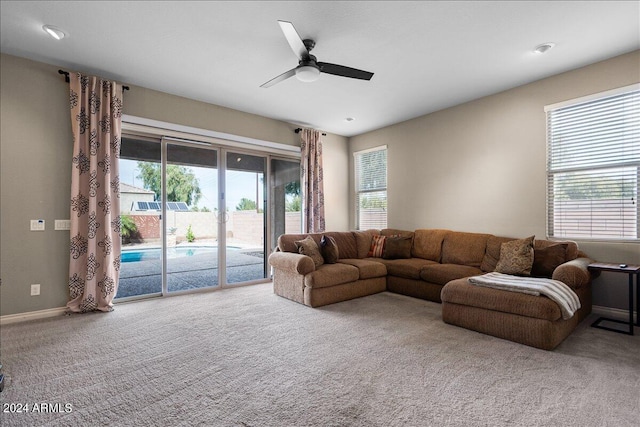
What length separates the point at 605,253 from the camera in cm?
330

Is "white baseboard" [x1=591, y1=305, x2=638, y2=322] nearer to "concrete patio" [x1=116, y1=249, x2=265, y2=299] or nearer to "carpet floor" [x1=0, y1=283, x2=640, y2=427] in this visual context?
"carpet floor" [x1=0, y1=283, x2=640, y2=427]

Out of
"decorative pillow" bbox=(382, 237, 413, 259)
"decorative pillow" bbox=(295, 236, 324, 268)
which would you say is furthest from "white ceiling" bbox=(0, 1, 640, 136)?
"decorative pillow" bbox=(382, 237, 413, 259)

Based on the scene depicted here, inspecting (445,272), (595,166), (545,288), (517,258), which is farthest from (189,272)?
(595,166)

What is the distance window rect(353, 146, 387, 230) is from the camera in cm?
587

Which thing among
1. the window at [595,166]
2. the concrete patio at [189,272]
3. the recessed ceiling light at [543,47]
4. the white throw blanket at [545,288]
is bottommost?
the concrete patio at [189,272]

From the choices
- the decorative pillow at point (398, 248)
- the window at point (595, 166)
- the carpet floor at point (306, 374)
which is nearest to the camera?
the carpet floor at point (306, 374)

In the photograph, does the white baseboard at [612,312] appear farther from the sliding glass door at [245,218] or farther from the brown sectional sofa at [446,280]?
the sliding glass door at [245,218]

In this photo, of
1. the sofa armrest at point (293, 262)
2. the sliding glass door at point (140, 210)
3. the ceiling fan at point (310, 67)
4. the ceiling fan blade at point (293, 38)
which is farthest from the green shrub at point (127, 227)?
the ceiling fan blade at point (293, 38)

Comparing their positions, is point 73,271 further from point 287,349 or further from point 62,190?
point 287,349

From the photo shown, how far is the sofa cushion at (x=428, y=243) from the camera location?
4570 millimetres

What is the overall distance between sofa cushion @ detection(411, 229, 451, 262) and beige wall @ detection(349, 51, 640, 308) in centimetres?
25

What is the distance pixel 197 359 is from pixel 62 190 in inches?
108

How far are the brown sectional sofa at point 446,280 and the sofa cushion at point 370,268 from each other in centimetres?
1

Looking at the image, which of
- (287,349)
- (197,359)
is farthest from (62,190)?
(287,349)
